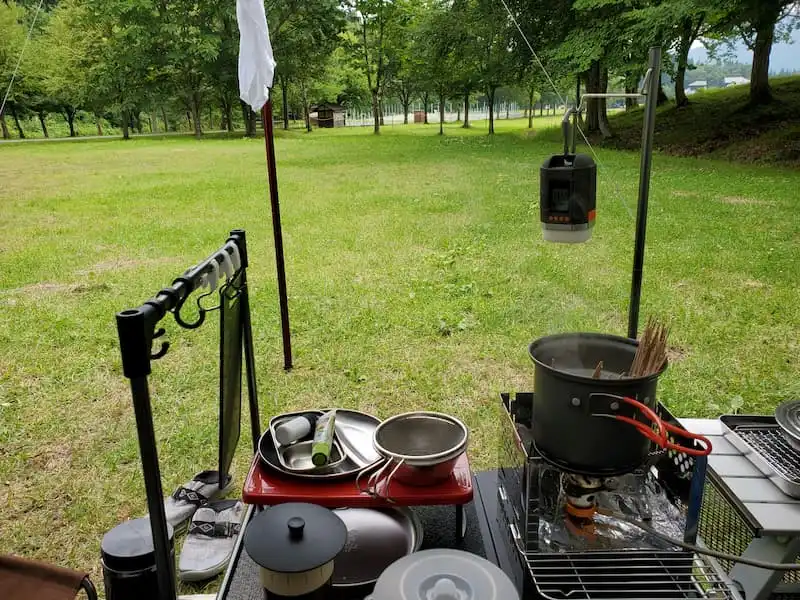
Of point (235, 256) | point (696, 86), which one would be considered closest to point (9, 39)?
point (696, 86)

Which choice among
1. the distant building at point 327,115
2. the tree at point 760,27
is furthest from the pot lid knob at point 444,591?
the distant building at point 327,115

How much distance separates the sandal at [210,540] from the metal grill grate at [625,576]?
101 centimetres

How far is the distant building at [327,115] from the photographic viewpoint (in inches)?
1356

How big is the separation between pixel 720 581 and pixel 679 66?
13809mm

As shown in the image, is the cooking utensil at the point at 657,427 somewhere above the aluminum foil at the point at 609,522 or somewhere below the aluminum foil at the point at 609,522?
above

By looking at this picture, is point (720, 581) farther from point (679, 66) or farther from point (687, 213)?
point (679, 66)

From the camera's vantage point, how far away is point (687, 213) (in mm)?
6867

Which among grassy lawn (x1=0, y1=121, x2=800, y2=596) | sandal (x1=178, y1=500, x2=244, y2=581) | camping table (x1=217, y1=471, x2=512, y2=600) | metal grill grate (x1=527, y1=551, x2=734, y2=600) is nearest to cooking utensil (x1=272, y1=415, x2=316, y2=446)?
camping table (x1=217, y1=471, x2=512, y2=600)

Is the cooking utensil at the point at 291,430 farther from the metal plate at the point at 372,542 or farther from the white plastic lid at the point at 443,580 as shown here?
the white plastic lid at the point at 443,580

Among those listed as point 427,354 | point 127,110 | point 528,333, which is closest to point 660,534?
point 427,354

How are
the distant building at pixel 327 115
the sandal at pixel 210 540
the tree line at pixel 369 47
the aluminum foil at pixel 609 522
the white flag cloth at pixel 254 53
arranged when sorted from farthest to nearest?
the distant building at pixel 327 115 → the tree line at pixel 369 47 → the white flag cloth at pixel 254 53 → the sandal at pixel 210 540 → the aluminum foil at pixel 609 522

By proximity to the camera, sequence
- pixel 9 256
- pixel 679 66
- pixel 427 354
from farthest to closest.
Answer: pixel 679 66 < pixel 9 256 < pixel 427 354

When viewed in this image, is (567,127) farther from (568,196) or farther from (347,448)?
(347,448)

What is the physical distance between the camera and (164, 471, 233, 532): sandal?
6.55 ft
